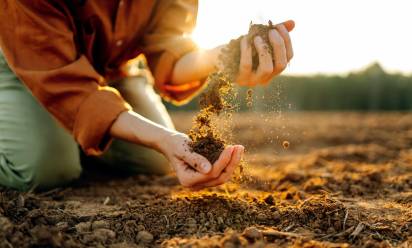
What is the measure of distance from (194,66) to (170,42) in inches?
9.9

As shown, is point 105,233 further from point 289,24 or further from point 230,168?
point 289,24

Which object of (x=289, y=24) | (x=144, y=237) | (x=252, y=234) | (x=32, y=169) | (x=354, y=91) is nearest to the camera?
(x=252, y=234)

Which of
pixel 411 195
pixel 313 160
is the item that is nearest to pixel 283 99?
pixel 411 195

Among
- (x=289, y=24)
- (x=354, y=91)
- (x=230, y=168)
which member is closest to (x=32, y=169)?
(x=230, y=168)

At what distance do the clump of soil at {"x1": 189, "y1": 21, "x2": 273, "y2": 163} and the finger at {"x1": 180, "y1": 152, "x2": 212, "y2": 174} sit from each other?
0.31 feet

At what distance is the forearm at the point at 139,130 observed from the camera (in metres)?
2.05

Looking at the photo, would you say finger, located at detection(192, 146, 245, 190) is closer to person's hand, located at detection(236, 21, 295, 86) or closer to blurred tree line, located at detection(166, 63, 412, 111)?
person's hand, located at detection(236, 21, 295, 86)

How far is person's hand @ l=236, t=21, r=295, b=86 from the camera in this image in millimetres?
2041

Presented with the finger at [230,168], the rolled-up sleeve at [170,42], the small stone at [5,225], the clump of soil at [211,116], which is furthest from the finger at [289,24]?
the small stone at [5,225]

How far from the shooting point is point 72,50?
7.72ft

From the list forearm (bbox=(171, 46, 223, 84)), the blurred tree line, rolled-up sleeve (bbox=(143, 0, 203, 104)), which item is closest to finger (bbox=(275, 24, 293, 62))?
forearm (bbox=(171, 46, 223, 84))

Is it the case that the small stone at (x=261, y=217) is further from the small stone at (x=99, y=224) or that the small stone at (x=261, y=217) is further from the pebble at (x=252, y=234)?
the small stone at (x=99, y=224)

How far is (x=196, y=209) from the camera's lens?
2.01m

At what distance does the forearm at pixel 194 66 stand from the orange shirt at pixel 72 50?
318 millimetres
